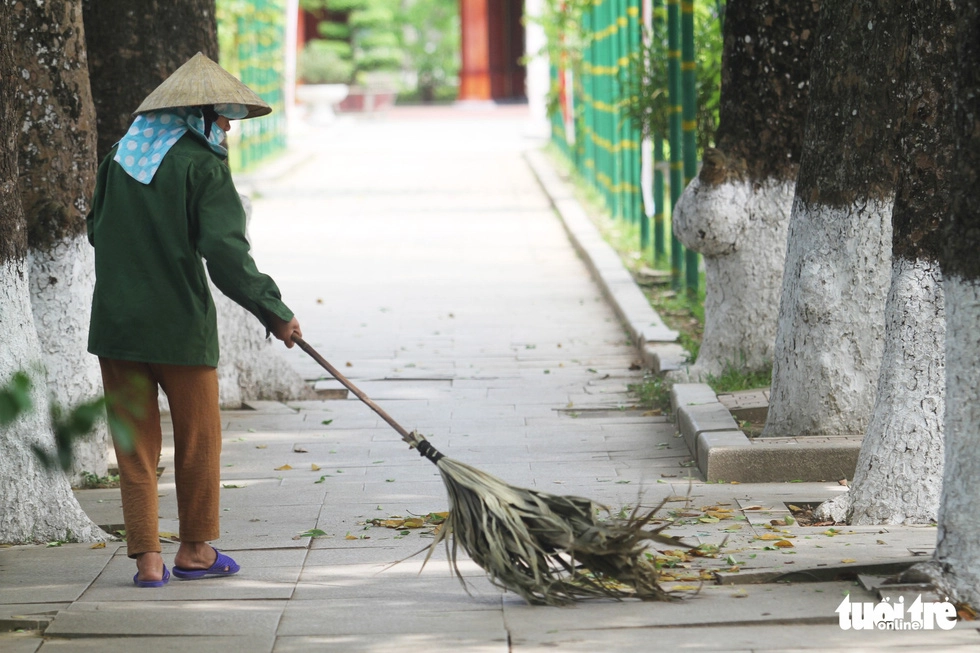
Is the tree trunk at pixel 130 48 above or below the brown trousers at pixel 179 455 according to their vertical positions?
above

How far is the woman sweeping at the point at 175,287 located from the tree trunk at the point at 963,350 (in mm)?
2135

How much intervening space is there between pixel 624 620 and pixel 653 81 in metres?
9.05

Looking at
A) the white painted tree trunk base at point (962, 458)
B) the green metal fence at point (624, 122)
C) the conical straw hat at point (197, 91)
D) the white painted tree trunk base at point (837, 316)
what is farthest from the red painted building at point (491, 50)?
the white painted tree trunk base at point (962, 458)

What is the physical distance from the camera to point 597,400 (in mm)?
8219

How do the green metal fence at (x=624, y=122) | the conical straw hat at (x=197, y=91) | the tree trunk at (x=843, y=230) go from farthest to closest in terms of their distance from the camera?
the green metal fence at (x=624, y=122), the tree trunk at (x=843, y=230), the conical straw hat at (x=197, y=91)

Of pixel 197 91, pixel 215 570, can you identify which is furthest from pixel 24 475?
pixel 197 91

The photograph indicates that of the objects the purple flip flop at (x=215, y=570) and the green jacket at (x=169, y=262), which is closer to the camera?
the green jacket at (x=169, y=262)

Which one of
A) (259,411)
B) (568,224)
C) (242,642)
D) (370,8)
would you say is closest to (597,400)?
(259,411)

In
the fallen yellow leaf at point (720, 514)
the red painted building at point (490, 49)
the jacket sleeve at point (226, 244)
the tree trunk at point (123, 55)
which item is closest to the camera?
the jacket sleeve at point (226, 244)

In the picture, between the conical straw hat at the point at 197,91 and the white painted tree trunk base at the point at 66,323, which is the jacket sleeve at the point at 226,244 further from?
the white painted tree trunk base at the point at 66,323

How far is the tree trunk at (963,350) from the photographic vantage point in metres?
4.12

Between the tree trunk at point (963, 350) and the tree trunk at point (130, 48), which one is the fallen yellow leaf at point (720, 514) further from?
the tree trunk at point (130, 48)

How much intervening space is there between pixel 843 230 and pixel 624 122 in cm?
1030
